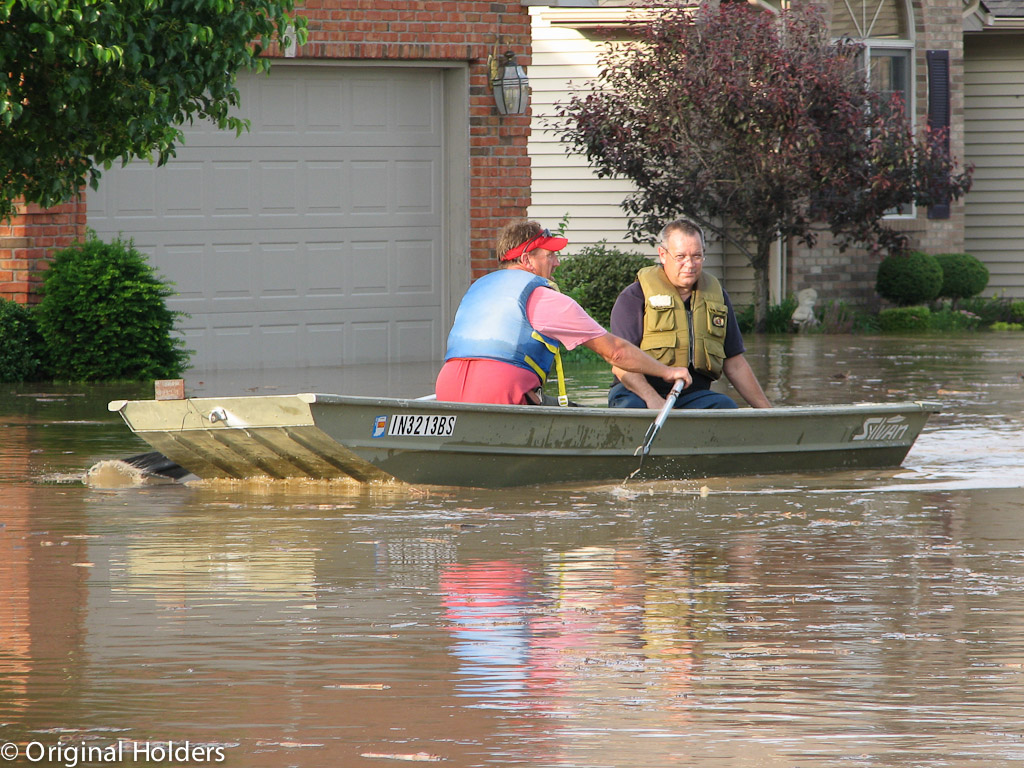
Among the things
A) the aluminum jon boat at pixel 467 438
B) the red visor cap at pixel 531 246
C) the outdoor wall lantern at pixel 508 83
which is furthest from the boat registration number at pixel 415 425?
the outdoor wall lantern at pixel 508 83

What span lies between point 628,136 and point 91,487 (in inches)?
478

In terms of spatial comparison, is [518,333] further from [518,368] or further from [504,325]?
[518,368]

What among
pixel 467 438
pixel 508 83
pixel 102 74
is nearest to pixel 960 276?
pixel 508 83

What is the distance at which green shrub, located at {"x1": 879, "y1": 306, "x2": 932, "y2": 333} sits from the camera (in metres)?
22.8

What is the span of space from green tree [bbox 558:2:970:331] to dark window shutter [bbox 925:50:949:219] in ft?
8.29

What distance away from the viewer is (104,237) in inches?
598

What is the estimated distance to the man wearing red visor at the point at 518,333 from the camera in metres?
9.30

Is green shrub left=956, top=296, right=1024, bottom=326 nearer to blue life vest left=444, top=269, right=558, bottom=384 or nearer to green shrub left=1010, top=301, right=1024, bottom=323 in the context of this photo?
green shrub left=1010, top=301, right=1024, bottom=323

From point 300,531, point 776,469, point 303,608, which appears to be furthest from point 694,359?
point 303,608

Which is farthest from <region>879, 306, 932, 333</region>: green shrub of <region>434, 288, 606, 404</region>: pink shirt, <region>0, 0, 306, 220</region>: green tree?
<region>434, 288, 606, 404</region>: pink shirt

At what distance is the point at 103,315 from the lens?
1398cm

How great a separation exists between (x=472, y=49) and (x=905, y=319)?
8.65m

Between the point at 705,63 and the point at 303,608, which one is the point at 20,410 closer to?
the point at 303,608

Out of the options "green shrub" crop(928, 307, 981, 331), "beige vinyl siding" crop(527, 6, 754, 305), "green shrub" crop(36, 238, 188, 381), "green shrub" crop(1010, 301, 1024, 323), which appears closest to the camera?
"green shrub" crop(36, 238, 188, 381)
